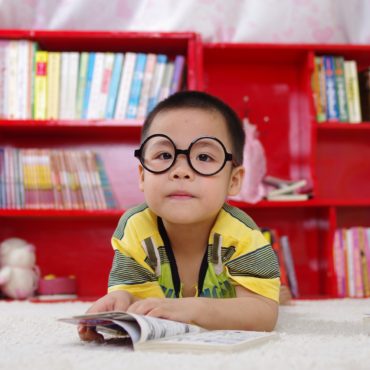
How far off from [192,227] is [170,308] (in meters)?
0.37

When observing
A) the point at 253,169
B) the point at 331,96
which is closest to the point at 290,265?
the point at 253,169

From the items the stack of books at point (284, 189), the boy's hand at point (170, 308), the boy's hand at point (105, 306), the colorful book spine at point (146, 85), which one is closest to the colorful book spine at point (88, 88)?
the colorful book spine at point (146, 85)

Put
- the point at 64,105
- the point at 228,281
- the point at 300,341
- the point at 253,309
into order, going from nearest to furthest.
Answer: the point at 300,341 → the point at 253,309 → the point at 228,281 → the point at 64,105

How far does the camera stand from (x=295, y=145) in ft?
9.38

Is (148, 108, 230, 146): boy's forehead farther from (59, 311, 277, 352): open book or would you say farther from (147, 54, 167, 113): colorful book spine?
(147, 54, 167, 113): colorful book spine

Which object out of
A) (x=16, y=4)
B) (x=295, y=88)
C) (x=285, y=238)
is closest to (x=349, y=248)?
(x=285, y=238)

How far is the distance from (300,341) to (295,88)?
201cm

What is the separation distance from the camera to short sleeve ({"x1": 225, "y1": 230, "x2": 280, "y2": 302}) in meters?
1.28

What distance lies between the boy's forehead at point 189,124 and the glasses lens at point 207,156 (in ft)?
0.08

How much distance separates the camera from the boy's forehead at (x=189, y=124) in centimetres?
132

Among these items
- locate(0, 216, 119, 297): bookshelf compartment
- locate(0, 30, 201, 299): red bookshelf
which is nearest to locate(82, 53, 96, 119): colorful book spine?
locate(0, 30, 201, 299): red bookshelf

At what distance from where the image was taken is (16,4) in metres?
2.77

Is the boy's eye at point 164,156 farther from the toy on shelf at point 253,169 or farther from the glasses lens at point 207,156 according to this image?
the toy on shelf at point 253,169

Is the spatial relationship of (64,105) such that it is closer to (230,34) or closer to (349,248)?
(230,34)
